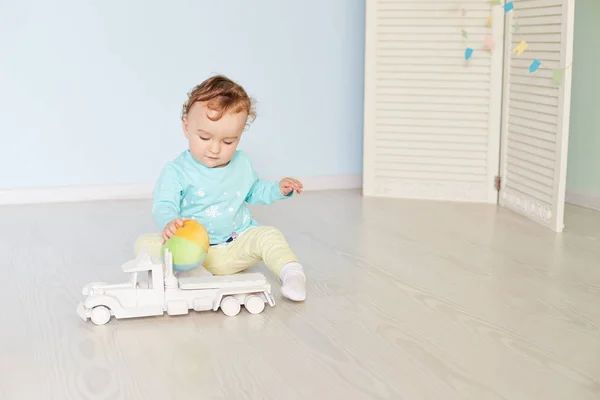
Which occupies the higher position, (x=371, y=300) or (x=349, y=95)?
(x=349, y=95)

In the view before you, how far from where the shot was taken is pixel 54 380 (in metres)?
1.40

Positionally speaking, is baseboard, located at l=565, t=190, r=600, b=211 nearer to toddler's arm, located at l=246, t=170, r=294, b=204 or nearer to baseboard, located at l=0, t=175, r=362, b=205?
toddler's arm, located at l=246, t=170, r=294, b=204

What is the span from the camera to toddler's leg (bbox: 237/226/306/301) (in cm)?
181

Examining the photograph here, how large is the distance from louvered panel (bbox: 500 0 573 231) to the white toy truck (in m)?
1.13

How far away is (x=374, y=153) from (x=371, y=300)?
1.24 meters

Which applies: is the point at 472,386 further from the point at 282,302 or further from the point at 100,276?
the point at 100,276

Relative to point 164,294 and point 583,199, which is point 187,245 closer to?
point 164,294

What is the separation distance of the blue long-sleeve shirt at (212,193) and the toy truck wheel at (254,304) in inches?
10.6

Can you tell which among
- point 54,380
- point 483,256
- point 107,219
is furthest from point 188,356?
point 107,219

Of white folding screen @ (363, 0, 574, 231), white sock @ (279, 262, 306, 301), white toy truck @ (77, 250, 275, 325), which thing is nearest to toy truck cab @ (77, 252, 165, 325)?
white toy truck @ (77, 250, 275, 325)

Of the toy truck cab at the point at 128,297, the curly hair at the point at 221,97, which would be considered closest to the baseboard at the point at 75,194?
the curly hair at the point at 221,97

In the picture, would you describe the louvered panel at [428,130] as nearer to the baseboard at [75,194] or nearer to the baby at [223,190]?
the baseboard at [75,194]

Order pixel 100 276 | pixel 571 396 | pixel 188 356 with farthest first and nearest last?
pixel 100 276
pixel 188 356
pixel 571 396

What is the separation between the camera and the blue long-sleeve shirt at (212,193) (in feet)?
6.26
